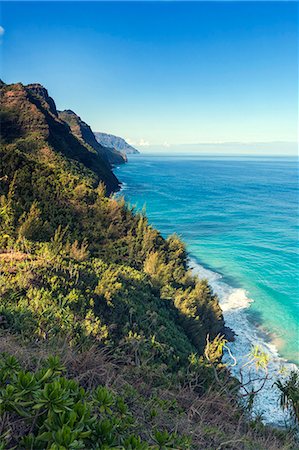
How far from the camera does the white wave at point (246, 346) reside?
1234cm

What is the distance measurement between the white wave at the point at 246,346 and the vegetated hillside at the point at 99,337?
2.42 meters

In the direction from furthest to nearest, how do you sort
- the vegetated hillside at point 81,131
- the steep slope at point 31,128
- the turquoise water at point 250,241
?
the vegetated hillside at point 81,131, the steep slope at point 31,128, the turquoise water at point 250,241

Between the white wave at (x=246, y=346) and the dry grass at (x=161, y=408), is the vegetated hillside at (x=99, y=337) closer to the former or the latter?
the dry grass at (x=161, y=408)

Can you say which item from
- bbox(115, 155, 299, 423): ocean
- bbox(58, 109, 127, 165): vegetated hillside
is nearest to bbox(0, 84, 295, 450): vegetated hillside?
bbox(115, 155, 299, 423): ocean

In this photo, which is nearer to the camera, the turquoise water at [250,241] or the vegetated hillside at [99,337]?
the vegetated hillside at [99,337]

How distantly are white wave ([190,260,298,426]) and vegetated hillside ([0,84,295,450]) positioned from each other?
95.2 inches

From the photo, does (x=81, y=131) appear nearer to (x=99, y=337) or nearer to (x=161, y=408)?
(x=99, y=337)

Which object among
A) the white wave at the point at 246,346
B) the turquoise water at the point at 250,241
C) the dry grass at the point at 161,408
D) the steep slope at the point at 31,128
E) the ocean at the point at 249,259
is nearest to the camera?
the dry grass at the point at 161,408

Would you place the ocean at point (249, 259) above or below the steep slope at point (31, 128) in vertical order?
below

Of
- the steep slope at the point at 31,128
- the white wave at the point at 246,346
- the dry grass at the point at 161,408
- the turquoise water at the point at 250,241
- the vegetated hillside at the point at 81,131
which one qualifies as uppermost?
the vegetated hillside at the point at 81,131

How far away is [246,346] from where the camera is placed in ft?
55.1

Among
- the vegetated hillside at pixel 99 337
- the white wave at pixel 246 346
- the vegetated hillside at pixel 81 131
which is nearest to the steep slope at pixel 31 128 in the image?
the vegetated hillside at pixel 99 337

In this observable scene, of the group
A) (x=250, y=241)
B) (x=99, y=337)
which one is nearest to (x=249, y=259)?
(x=250, y=241)

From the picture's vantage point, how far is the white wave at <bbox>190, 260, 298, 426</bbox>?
12336 mm
